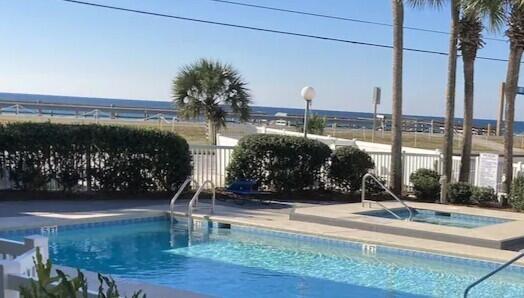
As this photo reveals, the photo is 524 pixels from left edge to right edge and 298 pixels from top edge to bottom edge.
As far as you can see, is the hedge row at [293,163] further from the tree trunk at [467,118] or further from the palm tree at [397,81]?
the tree trunk at [467,118]

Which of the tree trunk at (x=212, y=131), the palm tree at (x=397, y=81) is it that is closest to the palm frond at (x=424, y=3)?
the palm tree at (x=397, y=81)

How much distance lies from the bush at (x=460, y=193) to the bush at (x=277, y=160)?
3.15m

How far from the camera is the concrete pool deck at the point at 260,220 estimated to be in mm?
9664

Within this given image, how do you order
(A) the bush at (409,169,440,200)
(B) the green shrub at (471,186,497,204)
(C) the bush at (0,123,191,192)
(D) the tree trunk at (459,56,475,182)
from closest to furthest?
(C) the bush at (0,123,191,192)
(B) the green shrub at (471,186,497,204)
(A) the bush at (409,169,440,200)
(D) the tree trunk at (459,56,475,182)

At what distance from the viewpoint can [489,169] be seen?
604 inches

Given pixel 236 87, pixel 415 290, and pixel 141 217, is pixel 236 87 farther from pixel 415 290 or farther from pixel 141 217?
pixel 415 290

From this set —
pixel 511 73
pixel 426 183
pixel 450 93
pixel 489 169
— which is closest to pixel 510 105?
pixel 511 73

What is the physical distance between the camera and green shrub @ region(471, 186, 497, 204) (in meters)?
14.9

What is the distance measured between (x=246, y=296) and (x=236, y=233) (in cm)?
370

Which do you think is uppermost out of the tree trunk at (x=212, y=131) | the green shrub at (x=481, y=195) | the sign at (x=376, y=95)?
the sign at (x=376, y=95)

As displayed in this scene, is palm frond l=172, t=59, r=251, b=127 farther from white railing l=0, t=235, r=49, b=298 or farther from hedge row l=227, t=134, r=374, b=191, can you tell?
white railing l=0, t=235, r=49, b=298

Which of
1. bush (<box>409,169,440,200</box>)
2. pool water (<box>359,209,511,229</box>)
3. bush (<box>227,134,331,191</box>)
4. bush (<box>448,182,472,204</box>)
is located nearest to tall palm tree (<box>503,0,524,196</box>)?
bush (<box>448,182,472,204</box>)

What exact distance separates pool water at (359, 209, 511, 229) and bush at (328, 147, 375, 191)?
231 centimetres

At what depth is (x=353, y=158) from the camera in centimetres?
1555
